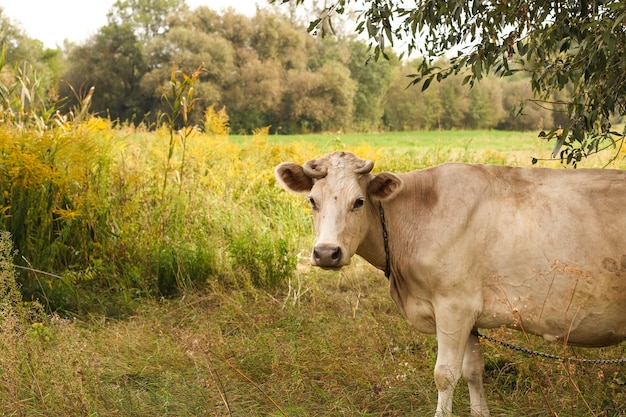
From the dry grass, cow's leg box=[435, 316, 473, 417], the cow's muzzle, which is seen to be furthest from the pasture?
the cow's muzzle

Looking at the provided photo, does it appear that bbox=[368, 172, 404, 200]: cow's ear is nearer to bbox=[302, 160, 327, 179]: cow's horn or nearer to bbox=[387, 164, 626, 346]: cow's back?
bbox=[387, 164, 626, 346]: cow's back

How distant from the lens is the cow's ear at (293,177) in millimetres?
3994

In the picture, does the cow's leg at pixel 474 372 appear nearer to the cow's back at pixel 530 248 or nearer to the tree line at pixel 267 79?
the cow's back at pixel 530 248

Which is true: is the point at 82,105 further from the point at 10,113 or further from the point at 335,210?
the point at 335,210

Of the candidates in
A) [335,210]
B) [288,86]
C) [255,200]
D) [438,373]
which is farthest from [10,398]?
[288,86]

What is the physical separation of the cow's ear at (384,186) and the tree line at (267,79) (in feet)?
74.6

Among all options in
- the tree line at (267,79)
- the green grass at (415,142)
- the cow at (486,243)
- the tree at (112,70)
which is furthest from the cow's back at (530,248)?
the tree at (112,70)

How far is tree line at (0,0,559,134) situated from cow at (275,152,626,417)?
22.8m

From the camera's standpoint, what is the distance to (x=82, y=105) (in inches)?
290

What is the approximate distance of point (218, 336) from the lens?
5.25 metres

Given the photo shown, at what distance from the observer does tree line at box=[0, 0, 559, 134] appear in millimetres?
28391

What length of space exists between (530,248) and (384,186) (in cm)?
89

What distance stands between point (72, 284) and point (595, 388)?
14.8 ft

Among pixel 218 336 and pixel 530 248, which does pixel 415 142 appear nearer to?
pixel 218 336
